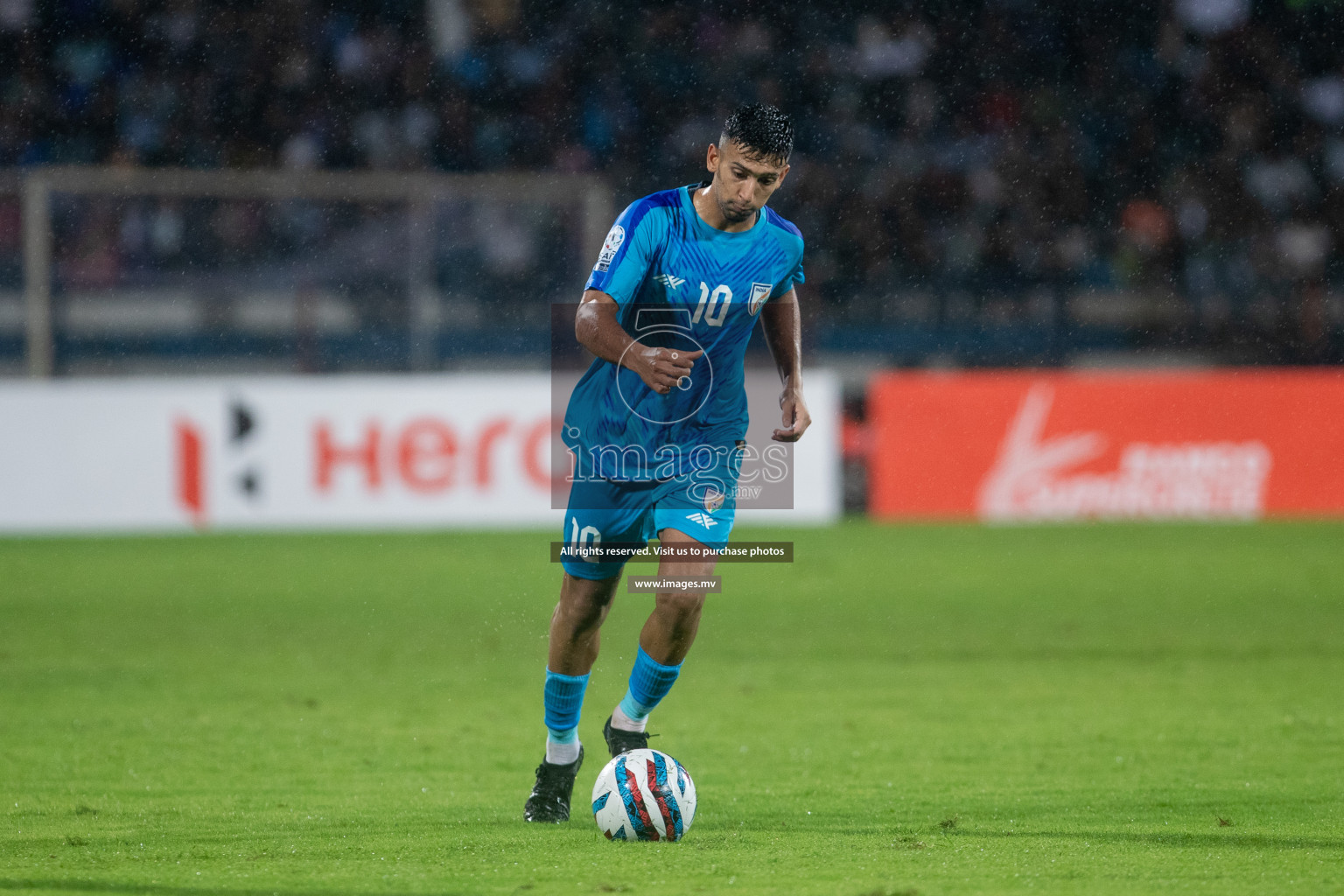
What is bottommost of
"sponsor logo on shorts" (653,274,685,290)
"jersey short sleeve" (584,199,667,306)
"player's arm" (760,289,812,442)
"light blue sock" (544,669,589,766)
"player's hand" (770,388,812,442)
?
Answer: "light blue sock" (544,669,589,766)

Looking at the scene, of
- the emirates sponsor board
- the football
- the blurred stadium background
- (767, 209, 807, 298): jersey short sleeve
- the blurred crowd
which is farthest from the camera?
the blurred crowd

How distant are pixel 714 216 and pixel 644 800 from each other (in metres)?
1.70

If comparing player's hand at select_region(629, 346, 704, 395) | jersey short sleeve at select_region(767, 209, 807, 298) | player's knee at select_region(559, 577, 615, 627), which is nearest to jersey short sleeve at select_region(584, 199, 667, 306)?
player's hand at select_region(629, 346, 704, 395)

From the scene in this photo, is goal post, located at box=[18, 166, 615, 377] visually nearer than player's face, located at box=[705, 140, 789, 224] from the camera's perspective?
No

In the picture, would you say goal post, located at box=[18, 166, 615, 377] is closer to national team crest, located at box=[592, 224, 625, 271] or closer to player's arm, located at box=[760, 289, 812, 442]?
player's arm, located at box=[760, 289, 812, 442]

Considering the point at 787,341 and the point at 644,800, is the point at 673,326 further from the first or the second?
the point at 644,800

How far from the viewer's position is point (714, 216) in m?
4.64

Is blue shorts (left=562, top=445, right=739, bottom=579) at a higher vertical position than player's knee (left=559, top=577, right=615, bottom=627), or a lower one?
higher

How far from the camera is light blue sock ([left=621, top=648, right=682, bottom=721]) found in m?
4.70

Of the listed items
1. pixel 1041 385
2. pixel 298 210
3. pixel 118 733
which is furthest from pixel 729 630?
pixel 298 210

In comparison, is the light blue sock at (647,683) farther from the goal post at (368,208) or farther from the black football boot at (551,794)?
the goal post at (368,208)

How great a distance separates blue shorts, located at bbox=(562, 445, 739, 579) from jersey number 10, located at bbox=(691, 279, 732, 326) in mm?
458

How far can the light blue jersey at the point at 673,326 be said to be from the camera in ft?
15.1

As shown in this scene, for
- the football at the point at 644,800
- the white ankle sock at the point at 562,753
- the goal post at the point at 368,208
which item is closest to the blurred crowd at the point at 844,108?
the goal post at the point at 368,208
